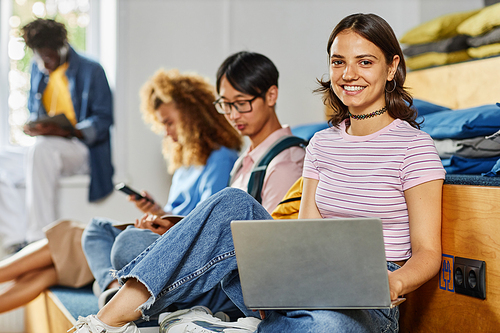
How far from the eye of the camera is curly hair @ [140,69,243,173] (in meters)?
2.04

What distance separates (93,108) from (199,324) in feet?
A: 6.88

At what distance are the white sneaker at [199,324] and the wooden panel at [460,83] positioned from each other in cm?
112

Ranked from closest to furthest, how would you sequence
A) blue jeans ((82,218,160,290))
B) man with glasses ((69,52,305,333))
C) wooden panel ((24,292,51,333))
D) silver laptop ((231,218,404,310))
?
silver laptop ((231,218,404,310)), blue jeans ((82,218,160,290)), man with glasses ((69,52,305,333)), wooden panel ((24,292,51,333))

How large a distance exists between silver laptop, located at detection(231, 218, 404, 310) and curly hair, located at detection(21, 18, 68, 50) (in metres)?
2.37

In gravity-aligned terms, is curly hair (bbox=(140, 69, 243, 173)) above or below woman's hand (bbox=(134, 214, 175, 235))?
above

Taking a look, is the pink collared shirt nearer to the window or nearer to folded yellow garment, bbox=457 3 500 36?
folded yellow garment, bbox=457 3 500 36

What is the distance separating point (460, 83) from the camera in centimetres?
Result: 197

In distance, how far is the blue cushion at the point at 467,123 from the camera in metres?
1.25

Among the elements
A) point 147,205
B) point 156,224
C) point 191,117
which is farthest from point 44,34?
point 156,224

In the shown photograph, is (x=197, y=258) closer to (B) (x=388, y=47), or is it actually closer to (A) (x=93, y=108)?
(B) (x=388, y=47)

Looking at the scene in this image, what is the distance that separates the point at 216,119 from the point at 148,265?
109 centimetres

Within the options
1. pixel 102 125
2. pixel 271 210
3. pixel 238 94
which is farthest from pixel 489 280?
pixel 102 125

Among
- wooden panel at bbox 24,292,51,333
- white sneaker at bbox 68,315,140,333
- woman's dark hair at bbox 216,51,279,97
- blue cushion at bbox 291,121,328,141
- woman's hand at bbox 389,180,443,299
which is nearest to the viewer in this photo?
woman's hand at bbox 389,180,443,299

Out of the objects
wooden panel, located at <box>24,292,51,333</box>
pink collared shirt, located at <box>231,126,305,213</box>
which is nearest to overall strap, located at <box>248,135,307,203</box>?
pink collared shirt, located at <box>231,126,305,213</box>
